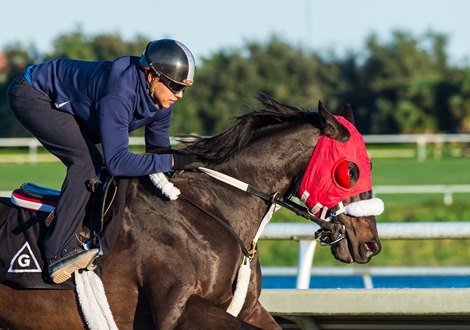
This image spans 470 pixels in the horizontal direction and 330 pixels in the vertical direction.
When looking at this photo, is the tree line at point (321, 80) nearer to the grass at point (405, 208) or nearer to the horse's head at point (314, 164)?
the grass at point (405, 208)

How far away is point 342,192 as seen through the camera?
4152mm

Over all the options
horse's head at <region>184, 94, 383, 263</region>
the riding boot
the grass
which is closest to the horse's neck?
horse's head at <region>184, 94, 383, 263</region>

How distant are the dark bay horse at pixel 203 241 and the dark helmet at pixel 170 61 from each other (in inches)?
13.7

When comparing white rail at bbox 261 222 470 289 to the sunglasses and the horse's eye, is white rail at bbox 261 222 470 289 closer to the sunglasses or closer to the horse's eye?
the horse's eye

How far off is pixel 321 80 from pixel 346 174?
50066 millimetres

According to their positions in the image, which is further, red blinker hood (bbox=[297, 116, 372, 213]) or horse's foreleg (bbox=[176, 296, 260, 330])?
red blinker hood (bbox=[297, 116, 372, 213])

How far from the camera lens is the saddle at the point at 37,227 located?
415 centimetres

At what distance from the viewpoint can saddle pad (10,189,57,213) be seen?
4.32 m

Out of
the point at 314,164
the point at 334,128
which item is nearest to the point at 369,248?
the point at 314,164

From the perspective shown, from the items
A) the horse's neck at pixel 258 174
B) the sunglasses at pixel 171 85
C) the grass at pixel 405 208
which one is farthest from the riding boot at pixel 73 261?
the grass at pixel 405 208

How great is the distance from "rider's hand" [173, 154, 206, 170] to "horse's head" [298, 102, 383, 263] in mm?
480

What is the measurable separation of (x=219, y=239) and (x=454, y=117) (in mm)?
37553

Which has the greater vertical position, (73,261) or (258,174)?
(258,174)

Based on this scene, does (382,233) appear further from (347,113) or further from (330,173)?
(330,173)
